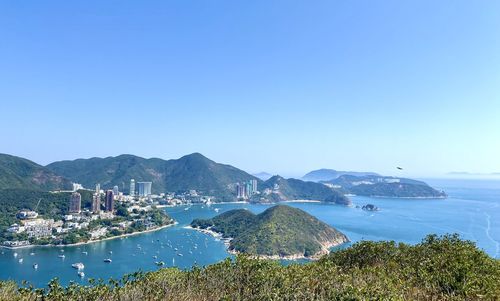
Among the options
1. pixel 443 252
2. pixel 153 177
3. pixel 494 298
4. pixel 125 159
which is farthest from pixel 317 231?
pixel 125 159

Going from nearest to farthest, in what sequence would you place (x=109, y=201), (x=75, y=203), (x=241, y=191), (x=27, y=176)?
(x=75, y=203)
(x=109, y=201)
(x=27, y=176)
(x=241, y=191)

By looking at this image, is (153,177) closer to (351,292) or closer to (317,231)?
(317,231)

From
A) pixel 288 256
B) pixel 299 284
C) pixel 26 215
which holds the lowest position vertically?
pixel 288 256

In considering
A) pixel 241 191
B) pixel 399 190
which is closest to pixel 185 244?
pixel 241 191

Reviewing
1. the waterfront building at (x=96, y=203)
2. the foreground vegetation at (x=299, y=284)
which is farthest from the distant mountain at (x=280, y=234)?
the foreground vegetation at (x=299, y=284)

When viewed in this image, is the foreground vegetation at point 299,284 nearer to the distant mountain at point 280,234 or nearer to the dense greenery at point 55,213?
the distant mountain at point 280,234

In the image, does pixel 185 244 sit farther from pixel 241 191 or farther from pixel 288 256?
pixel 241 191
